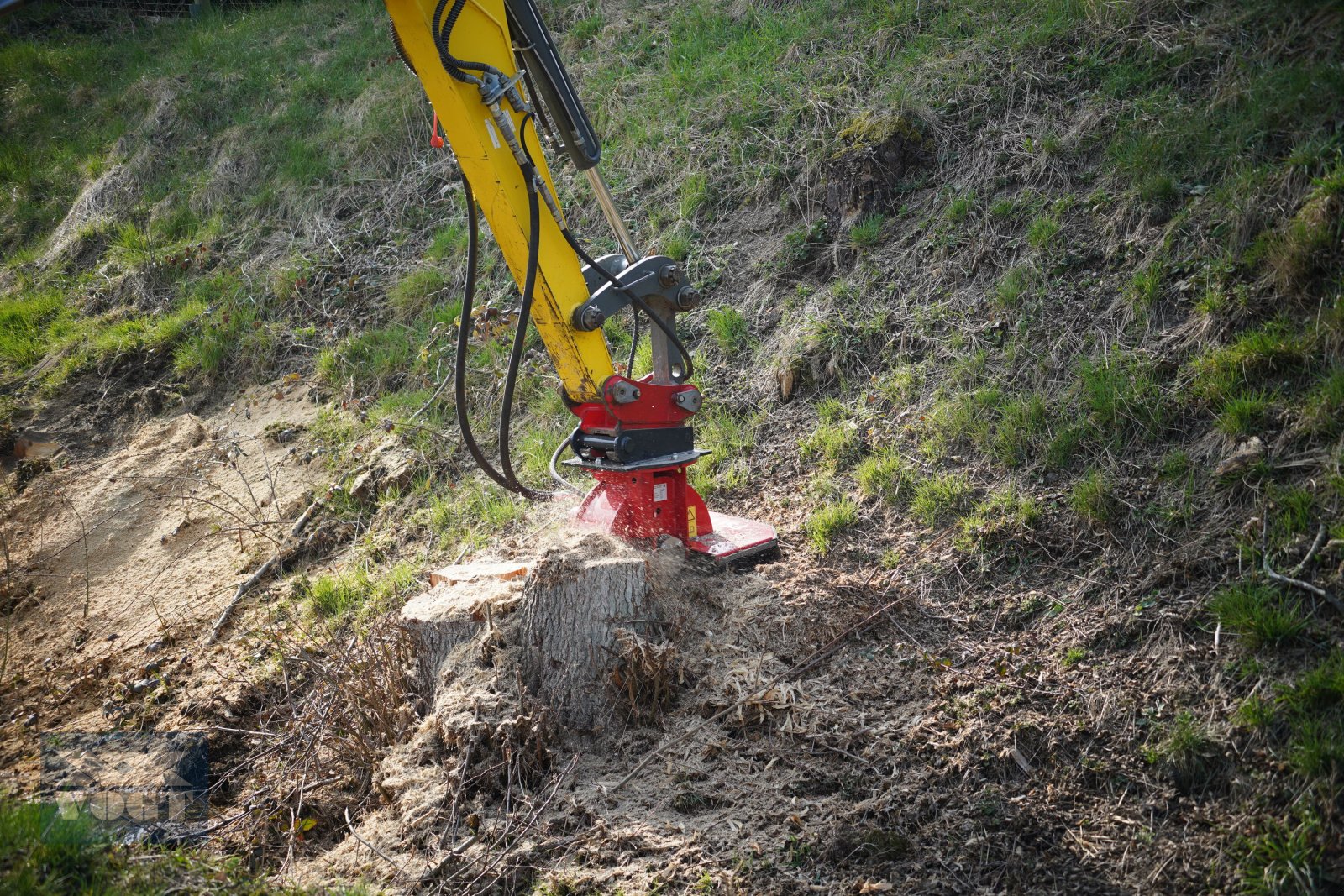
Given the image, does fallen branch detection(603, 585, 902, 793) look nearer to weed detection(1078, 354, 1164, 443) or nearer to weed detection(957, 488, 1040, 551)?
weed detection(957, 488, 1040, 551)

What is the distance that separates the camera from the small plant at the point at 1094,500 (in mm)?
3586

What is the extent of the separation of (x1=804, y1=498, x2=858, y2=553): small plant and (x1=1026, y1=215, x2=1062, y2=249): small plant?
1.58 meters

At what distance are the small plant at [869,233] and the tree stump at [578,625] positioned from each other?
282cm

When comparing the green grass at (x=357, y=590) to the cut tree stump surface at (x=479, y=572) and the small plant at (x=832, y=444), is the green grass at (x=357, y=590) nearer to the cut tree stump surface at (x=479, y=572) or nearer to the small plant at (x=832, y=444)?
the cut tree stump surface at (x=479, y=572)

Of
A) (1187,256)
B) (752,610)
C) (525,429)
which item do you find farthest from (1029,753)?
(525,429)

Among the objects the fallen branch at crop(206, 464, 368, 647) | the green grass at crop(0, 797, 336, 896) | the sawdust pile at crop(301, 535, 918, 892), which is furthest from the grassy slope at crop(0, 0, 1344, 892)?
the green grass at crop(0, 797, 336, 896)

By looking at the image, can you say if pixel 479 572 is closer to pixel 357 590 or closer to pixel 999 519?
pixel 357 590

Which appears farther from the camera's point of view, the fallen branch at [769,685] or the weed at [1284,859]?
the fallen branch at [769,685]

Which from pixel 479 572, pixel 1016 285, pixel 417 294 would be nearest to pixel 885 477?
pixel 1016 285

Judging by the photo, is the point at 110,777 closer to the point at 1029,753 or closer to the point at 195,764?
the point at 195,764

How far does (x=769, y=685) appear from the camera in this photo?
3309 mm

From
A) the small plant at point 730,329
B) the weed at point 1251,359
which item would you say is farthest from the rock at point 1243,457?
the small plant at point 730,329

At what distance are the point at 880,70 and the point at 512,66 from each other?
332 cm

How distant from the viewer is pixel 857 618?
146 inches
